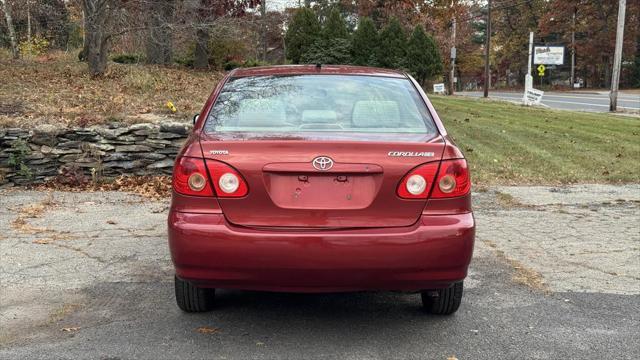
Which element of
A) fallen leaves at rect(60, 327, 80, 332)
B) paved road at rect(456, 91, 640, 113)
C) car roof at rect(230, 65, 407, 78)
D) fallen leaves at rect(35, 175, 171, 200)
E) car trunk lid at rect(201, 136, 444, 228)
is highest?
car roof at rect(230, 65, 407, 78)

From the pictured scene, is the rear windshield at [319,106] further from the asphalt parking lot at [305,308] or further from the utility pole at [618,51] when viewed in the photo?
the utility pole at [618,51]

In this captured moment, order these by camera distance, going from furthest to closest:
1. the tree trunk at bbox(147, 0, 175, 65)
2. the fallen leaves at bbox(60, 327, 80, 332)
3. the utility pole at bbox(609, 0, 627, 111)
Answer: the utility pole at bbox(609, 0, 627, 111)
the tree trunk at bbox(147, 0, 175, 65)
the fallen leaves at bbox(60, 327, 80, 332)

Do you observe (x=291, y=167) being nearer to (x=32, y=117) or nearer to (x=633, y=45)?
(x=32, y=117)

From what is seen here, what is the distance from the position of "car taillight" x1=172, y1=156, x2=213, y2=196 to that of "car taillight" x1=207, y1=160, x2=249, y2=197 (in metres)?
0.04

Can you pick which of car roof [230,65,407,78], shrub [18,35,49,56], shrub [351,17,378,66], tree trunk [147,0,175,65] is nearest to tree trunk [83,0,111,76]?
tree trunk [147,0,175,65]

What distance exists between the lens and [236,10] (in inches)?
687

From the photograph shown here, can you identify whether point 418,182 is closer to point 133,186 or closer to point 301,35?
point 133,186

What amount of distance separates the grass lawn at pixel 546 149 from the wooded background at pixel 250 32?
6.52 meters

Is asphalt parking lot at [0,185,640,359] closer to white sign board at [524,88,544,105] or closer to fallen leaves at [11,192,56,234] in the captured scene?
fallen leaves at [11,192,56,234]

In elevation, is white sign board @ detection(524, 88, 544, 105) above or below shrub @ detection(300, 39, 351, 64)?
below

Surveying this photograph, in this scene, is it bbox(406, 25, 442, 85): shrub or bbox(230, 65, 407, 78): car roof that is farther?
bbox(406, 25, 442, 85): shrub

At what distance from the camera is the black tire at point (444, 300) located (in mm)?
3824

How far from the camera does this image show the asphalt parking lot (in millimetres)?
3434

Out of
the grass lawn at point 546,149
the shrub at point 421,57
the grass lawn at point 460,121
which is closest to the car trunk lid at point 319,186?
the grass lawn at point 460,121
